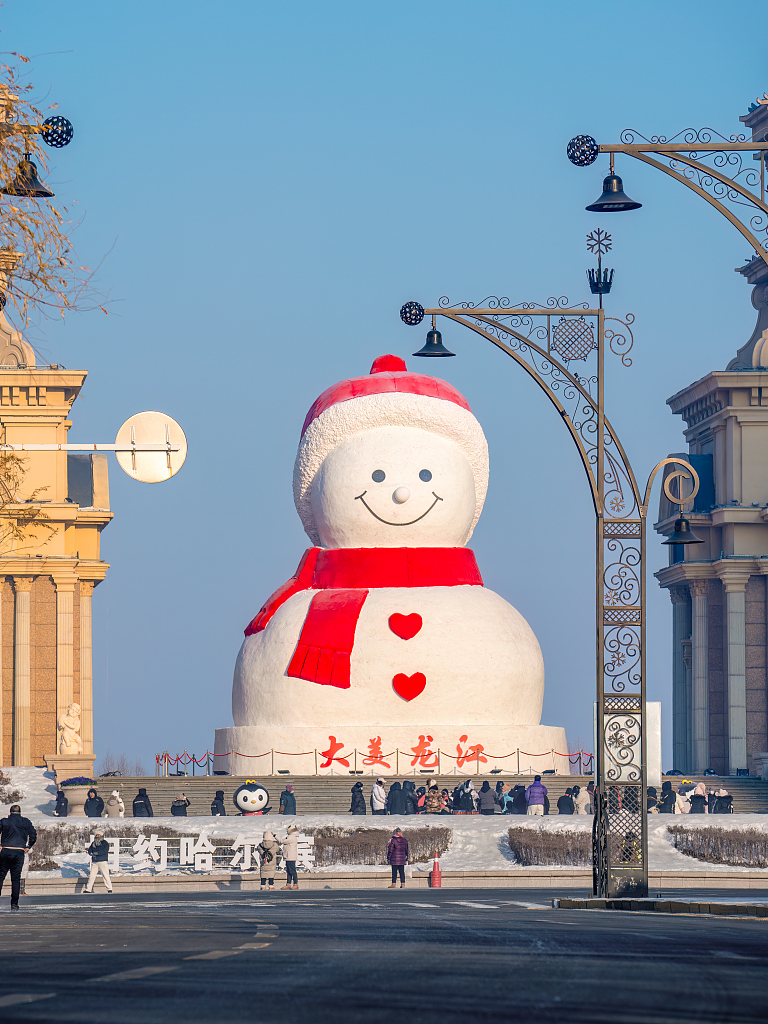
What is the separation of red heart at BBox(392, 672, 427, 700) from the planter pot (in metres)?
7.07

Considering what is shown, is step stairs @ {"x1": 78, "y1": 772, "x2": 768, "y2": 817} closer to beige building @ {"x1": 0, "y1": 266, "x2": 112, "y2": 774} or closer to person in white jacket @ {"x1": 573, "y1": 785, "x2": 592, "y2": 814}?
person in white jacket @ {"x1": 573, "y1": 785, "x2": 592, "y2": 814}

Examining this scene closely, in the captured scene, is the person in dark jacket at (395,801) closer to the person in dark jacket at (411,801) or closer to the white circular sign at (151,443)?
the person in dark jacket at (411,801)

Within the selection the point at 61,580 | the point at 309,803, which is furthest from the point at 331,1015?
the point at 61,580

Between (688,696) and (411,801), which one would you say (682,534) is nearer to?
(411,801)

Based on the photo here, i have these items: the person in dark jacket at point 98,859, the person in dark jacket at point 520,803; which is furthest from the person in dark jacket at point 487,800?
the person in dark jacket at point 98,859

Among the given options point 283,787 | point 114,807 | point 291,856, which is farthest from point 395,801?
point 291,856

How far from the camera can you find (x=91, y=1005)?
10883 millimetres

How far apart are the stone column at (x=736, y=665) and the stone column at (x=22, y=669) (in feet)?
69.2

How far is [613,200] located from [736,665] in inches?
1488

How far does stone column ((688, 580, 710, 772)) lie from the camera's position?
5953cm

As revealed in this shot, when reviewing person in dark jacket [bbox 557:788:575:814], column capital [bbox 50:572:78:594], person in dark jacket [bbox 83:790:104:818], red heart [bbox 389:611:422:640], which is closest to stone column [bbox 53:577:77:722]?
column capital [bbox 50:572:78:594]

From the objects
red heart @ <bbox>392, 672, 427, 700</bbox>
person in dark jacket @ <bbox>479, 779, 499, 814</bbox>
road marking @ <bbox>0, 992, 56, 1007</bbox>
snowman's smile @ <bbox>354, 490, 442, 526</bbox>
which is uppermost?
snowman's smile @ <bbox>354, 490, 442, 526</bbox>

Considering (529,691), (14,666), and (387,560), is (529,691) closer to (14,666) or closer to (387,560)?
(387,560)

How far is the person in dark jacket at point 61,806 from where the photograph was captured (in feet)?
127
